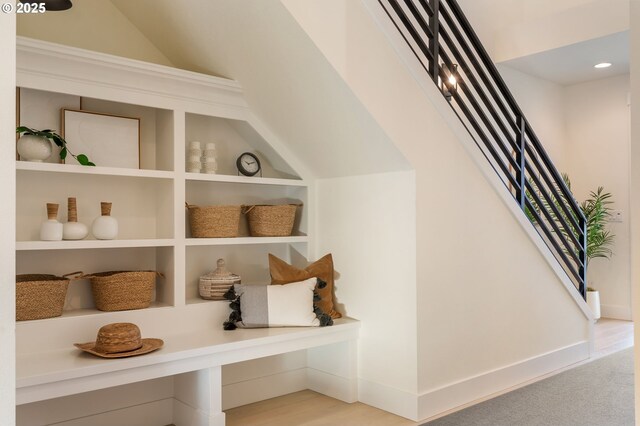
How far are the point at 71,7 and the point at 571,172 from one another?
17.7 ft

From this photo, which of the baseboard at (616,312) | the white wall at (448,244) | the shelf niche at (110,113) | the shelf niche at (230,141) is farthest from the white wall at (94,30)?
the baseboard at (616,312)

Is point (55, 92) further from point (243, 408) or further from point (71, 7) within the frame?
point (243, 408)

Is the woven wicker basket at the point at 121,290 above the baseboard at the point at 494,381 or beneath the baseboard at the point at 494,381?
above

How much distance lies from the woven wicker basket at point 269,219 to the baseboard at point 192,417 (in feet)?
3.39

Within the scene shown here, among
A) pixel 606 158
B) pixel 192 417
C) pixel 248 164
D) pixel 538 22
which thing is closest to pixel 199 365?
pixel 192 417

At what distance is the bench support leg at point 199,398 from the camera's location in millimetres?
2488

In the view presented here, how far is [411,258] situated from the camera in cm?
279

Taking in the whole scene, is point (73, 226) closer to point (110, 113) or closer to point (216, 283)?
point (110, 113)

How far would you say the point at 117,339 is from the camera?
2.25 meters

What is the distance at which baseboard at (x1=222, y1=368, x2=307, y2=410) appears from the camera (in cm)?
301

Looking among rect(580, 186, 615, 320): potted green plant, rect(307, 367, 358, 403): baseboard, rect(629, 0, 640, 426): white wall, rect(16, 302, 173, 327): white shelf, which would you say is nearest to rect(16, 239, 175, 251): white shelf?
rect(16, 302, 173, 327): white shelf

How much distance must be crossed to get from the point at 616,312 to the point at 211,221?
4.77m

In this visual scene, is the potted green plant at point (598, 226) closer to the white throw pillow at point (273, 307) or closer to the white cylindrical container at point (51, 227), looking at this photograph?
the white throw pillow at point (273, 307)

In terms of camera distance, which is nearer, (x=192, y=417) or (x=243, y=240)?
(x=192, y=417)
